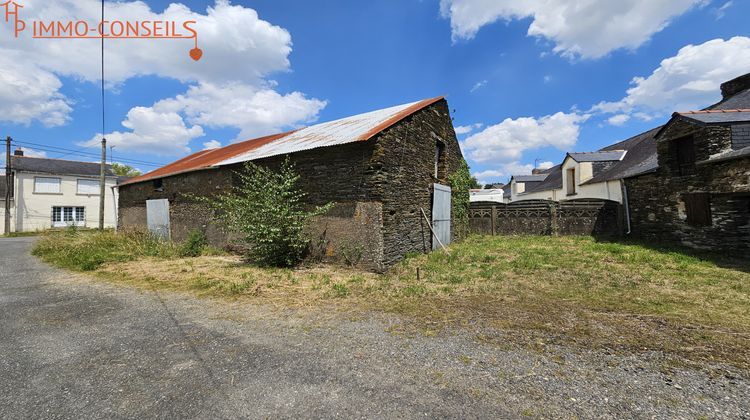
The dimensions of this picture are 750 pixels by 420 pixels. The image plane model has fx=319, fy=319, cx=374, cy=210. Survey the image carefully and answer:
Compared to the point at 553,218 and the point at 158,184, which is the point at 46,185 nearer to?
the point at 158,184

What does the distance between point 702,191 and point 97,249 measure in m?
18.5

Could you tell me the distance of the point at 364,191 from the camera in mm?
7922

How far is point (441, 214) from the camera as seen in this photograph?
36.5ft

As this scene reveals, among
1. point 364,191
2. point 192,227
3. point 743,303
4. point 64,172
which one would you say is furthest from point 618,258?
point 64,172

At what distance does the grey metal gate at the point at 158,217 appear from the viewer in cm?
1348

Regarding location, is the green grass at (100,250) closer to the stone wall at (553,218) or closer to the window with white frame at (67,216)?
the stone wall at (553,218)

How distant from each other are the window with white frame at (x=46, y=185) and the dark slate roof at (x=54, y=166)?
1.92 ft

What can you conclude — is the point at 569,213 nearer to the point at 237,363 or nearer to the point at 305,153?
the point at 305,153

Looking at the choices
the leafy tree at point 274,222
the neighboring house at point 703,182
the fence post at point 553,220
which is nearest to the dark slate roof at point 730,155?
the neighboring house at point 703,182

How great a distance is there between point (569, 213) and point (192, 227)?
15630mm

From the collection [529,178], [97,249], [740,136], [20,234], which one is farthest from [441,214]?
[20,234]

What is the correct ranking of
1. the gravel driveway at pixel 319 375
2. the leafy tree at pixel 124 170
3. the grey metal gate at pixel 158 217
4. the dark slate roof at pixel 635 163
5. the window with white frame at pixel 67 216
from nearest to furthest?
the gravel driveway at pixel 319 375
the dark slate roof at pixel 635 163
the grey metal gate at pixel 158 217
the window with white frame at pixel 67 216
the leafy tree at pixel 124 170

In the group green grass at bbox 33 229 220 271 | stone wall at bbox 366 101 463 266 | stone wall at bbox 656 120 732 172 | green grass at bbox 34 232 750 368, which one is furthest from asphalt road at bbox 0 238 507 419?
stone wall at bbox 656 120 732 172

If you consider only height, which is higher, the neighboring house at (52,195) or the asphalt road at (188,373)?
the neighboring house at (52,195)
